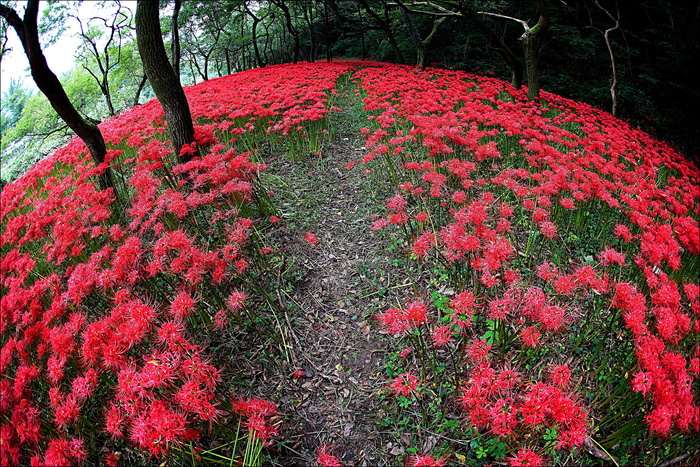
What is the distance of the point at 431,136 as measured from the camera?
3.39 meters

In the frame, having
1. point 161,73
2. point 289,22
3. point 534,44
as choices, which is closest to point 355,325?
point 161,73

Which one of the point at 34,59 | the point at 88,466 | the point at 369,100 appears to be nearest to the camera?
the point at 88,466

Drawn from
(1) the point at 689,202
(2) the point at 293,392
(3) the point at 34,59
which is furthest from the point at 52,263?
(1) the point at 689,202

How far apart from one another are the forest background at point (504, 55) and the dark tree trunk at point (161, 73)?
1013mm

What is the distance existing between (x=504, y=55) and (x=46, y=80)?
7980 mm

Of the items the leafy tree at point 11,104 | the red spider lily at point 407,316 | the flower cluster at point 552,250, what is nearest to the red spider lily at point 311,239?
the flower cluster at point 552,250

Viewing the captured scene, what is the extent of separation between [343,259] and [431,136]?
1.64 m

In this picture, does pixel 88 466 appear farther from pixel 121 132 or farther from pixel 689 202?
pixel 689 202

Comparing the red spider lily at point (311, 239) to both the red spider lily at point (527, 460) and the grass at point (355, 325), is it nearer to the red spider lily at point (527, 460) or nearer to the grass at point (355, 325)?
the grass at point (355, 325)

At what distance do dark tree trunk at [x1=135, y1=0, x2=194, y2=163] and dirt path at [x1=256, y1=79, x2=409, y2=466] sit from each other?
1.23 meters

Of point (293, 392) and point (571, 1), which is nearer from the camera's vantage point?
point (293, 392)

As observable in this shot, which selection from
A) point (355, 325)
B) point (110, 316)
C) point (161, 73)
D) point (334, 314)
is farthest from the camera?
point (161, 73)

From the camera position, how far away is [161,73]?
12.4ft

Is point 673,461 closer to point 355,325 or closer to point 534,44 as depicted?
point 355,325
